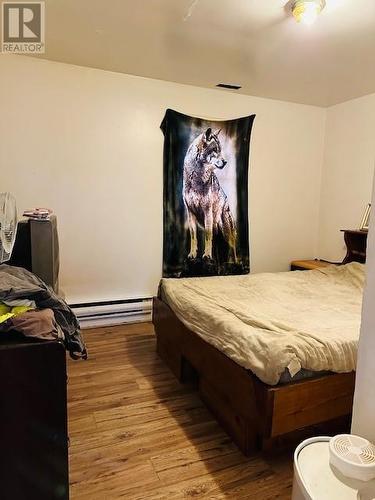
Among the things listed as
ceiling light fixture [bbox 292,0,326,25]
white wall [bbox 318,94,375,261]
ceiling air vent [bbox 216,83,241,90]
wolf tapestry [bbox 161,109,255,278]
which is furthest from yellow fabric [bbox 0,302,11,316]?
white wall [bbox 318,94,375,261]

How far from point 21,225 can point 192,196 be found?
1.94m

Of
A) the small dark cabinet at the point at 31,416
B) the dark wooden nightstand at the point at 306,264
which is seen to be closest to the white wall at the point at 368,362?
the small dark cabinet at the point at 31,416

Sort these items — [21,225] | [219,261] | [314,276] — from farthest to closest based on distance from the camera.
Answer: [219,261] → [314,276] → [21,225]

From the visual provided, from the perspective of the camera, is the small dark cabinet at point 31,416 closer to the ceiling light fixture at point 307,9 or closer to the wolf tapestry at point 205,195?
the ceiling light fixture at point 307,9

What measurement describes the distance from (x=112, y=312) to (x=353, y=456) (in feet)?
9.14

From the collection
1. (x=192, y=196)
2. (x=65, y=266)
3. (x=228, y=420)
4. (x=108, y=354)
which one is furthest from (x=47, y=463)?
(x=192, y=196)

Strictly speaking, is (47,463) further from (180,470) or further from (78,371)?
(78,371)

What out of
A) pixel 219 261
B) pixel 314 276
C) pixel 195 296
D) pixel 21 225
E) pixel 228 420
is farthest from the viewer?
pixel 219 261

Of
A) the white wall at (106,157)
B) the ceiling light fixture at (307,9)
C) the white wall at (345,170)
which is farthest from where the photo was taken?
the white wall at (345,170)

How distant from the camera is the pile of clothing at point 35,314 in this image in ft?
3.41

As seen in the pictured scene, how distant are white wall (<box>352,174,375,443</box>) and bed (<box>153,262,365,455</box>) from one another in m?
0.50

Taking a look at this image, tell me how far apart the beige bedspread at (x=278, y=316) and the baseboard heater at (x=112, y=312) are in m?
0.90

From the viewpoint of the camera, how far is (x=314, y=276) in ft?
10.6

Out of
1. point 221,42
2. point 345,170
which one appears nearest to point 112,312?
point 221,42
